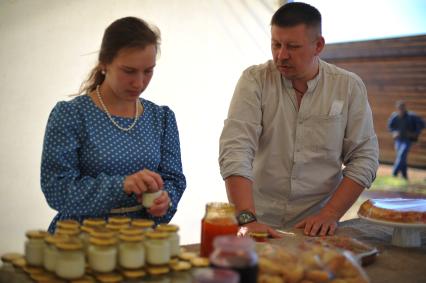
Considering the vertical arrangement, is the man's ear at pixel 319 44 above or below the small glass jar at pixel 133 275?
above

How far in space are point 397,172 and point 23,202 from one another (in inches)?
262

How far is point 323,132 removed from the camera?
2.19 metres

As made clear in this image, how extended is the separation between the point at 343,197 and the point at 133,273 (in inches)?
46.0

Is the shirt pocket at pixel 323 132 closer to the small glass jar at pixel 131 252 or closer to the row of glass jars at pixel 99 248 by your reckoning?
the row of glass jars at pixel 99 248

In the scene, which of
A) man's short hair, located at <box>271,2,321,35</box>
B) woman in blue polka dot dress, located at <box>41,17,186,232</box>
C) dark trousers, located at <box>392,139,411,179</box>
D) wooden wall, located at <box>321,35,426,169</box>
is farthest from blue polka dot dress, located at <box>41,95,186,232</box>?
dark trousers, located at <box>392,139,411,179</box>

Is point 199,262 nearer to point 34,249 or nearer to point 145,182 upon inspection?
point 145,182

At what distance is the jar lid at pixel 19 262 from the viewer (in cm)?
125

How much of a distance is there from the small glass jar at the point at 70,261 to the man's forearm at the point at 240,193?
0.93 metres

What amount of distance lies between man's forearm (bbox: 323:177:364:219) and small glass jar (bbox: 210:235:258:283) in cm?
111

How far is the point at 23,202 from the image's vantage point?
307 centimetres

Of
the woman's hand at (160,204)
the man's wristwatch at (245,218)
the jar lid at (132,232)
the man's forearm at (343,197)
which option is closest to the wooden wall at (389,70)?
the man's forearm at (343,197)

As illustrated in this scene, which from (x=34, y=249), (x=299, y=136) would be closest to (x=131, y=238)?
(x=34, y=249)

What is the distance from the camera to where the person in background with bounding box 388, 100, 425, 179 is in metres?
7.63

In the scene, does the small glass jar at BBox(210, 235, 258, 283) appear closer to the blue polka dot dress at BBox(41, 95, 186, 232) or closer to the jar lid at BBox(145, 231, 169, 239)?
the jar lid at BBox(145, 231, 169, 239)
